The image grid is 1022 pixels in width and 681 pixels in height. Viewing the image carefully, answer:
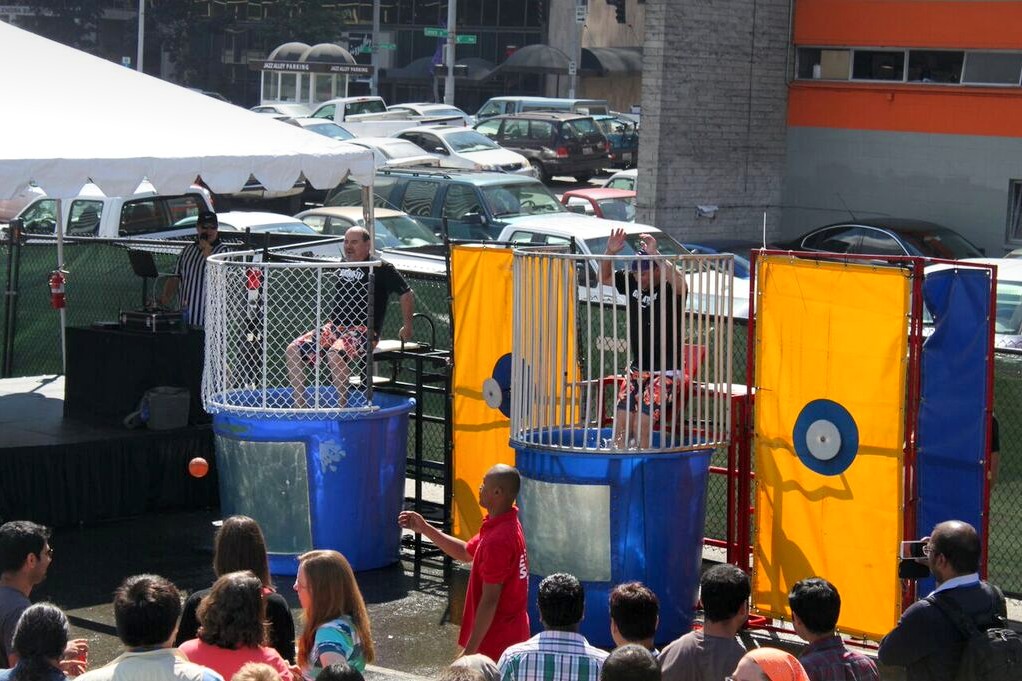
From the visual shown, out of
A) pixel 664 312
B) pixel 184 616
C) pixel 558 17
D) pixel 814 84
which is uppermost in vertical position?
pixel 558 17

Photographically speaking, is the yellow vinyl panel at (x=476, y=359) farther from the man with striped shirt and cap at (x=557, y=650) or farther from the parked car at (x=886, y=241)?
the parked car at (x=886, y=241)

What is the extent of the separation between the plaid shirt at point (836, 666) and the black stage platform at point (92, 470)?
647 centimetres

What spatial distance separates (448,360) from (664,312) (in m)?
2.43

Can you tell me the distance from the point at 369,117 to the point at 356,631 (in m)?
36.2

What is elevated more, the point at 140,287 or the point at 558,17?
the point at 558,17

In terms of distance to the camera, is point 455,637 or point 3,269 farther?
point 3,269

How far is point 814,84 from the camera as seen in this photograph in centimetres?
2508

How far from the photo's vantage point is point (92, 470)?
415 inches

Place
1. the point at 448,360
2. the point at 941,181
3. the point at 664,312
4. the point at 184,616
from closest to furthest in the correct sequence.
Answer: the point at 184,616 → the point at 664,312 → the point at 448,360 → the point at 941,181

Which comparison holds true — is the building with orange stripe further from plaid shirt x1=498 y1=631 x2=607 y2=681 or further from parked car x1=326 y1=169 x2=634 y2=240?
plaid shirt x1=498 y1=631 x2=607 y2=681

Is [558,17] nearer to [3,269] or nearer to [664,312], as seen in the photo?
[3,269]

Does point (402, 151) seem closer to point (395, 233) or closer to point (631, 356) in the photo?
point (395, 233)

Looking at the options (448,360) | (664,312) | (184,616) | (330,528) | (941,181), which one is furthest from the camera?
(941,181)

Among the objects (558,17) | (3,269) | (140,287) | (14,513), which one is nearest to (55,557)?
(14,513)
